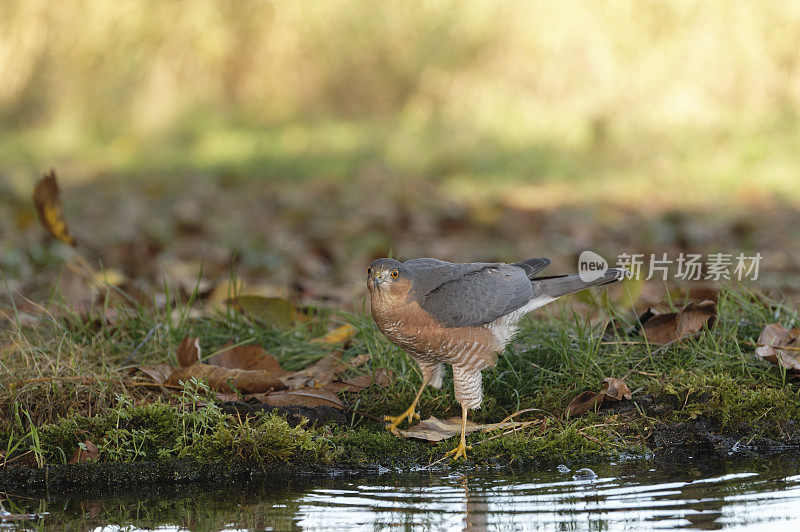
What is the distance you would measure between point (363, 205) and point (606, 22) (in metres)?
6.00

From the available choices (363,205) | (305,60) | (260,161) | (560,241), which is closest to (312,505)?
(560,241)

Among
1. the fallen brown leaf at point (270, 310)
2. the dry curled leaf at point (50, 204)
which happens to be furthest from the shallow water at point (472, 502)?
the dry curled leaf at point (50, 204)

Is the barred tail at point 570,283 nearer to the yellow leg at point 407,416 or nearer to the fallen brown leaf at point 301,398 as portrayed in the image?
the yellow leg at point 407,416

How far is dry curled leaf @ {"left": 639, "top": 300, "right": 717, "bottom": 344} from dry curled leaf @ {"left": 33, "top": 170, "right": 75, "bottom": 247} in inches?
115

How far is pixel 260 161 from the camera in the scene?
12.4 metres

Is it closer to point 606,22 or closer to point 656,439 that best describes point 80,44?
point 606,22

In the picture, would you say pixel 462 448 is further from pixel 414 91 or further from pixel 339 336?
pixel 414 91

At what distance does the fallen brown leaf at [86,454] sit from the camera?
3484 mm

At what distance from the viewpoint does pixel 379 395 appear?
4.13m

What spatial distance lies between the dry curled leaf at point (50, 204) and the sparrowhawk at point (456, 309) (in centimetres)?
194

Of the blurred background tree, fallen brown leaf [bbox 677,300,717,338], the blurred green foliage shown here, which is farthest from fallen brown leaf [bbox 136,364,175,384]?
the blurred green foliage

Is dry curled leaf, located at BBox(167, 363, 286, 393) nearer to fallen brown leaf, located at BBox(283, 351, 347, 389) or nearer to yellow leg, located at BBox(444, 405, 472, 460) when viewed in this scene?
fallen brown leaf, located at BBox(283, 351, 347, 389)

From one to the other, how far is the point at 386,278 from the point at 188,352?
43.3 inches

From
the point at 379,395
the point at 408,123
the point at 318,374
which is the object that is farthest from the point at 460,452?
the point at 408,123
